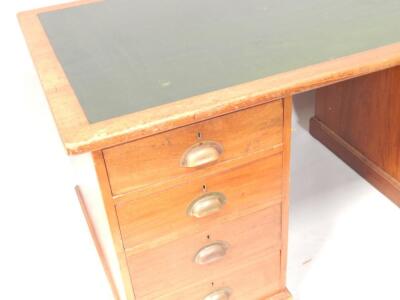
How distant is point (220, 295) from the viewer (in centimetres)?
141

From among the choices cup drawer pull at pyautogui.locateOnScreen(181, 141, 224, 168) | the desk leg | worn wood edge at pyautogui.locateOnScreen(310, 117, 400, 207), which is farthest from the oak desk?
worn wood edge at pyautogui.locateOnScreen(310, 117, 400, 207)

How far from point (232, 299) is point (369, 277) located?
49 cm

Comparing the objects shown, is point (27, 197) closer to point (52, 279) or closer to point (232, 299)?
point (52, 279)

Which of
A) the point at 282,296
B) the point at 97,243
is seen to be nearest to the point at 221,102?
the point at 282,296

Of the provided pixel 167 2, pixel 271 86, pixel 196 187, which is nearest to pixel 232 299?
pixel 196 187

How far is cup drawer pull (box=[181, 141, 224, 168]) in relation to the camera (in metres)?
1.14

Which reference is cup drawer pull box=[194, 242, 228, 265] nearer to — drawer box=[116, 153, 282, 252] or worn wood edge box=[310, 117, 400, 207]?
drawer box=[116, 153, 282, 252]

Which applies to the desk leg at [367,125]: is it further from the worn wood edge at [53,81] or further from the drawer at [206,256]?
the worn wood edge at [53,81]

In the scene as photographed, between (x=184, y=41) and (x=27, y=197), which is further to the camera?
(x=27, y=197)

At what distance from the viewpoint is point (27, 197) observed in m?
2.04

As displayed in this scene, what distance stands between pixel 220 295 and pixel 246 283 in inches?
3.2

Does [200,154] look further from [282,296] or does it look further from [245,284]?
[282,296]

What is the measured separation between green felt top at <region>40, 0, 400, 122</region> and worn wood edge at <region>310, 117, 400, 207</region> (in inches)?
28.3

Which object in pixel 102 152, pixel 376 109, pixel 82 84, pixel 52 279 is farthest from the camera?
pixel 376 109
